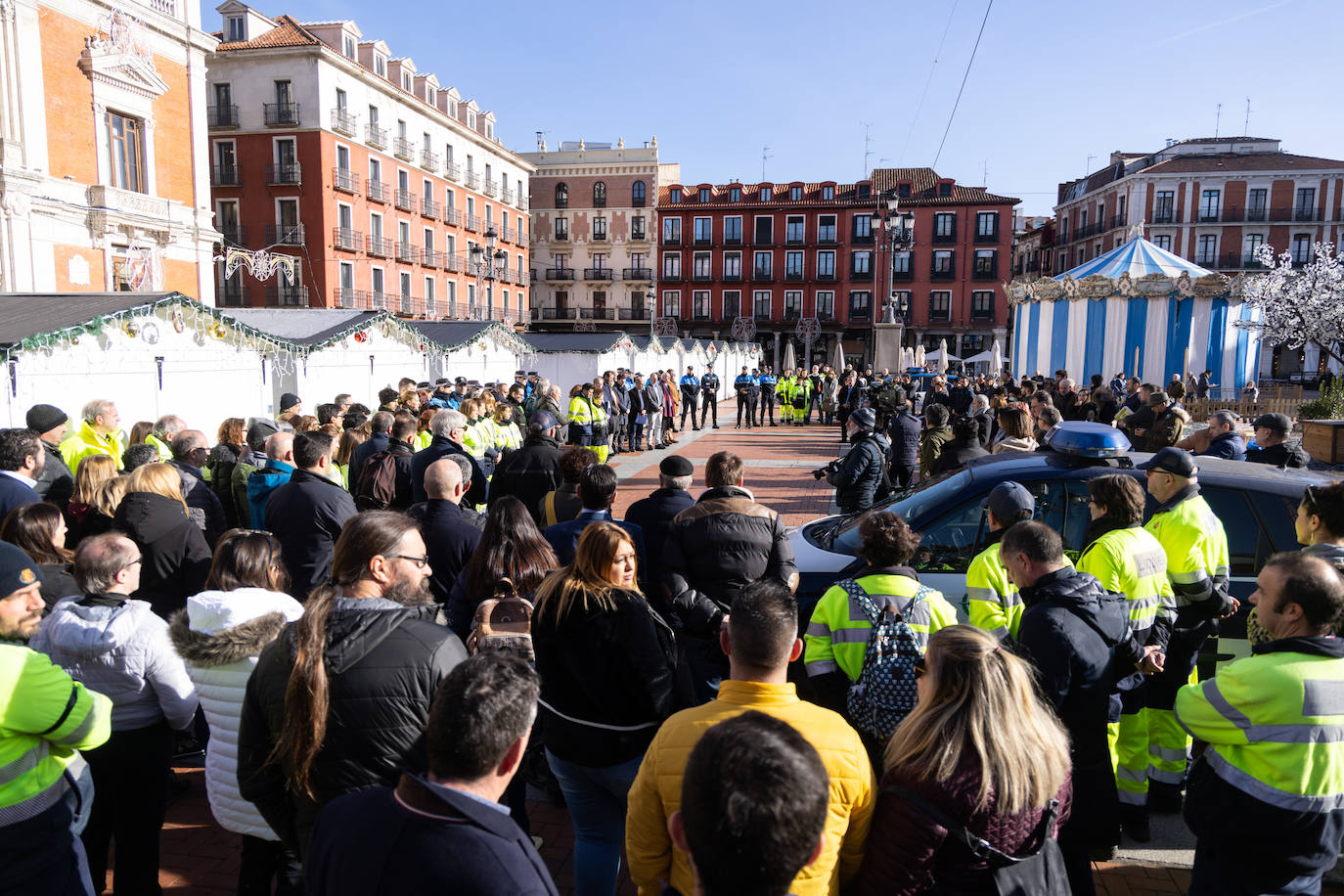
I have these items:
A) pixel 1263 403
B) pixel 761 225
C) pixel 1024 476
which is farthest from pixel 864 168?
pixel 1024 476

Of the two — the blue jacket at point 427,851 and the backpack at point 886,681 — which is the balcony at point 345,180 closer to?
the backpack at point 886,681

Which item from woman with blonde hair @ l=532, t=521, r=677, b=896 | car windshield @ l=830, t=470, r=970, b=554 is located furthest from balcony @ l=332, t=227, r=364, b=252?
woman with blonde hair @ l=532, t=521, r=677, b=896

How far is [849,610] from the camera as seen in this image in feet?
10.2

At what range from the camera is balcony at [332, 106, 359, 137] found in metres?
37.0

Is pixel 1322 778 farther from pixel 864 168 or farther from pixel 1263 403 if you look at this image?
pixel 864 168

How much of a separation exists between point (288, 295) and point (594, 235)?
27.8 metres

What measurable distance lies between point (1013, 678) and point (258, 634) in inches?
92.9

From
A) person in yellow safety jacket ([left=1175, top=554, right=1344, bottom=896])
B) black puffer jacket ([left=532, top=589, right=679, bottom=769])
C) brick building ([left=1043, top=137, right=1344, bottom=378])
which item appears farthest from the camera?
brick building ([left=1043, top=137, right=1344, bottom=378])

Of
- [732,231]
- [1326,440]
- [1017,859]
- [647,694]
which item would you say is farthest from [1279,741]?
[732,231]

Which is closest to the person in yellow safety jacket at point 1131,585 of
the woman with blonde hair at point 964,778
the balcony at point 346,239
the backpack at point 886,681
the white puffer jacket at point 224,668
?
the backpack at point 886,681

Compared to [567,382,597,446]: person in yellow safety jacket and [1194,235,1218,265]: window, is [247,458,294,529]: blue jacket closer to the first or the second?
[567,382,597,446]: person in yellow safety jacket

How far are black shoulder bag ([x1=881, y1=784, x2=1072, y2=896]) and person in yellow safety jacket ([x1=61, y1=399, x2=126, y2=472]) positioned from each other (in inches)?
258

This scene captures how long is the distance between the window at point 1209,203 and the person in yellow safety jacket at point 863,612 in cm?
6070

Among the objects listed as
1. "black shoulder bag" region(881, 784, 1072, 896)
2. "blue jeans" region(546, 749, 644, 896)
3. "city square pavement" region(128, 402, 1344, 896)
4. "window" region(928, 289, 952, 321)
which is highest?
"window" region(928, 289, 952, 321)
